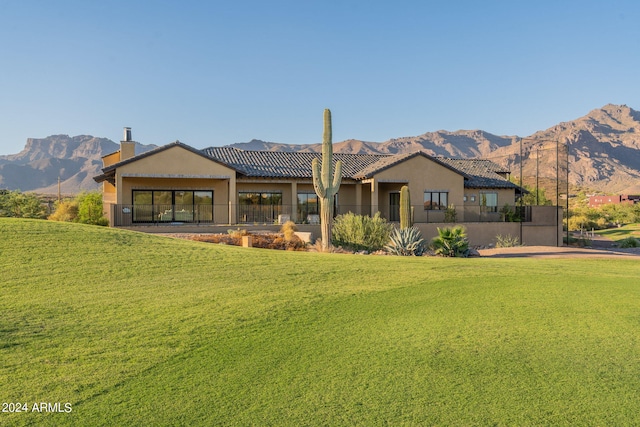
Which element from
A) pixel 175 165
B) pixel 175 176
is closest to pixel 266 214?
pixel 175 176

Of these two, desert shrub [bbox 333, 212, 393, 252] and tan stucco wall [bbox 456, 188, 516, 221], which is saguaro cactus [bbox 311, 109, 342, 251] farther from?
tan stucco wall [bbox 456, 188, 516, 221]

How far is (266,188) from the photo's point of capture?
3325 centimetres

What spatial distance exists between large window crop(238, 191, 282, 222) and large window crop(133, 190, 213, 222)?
1.88 meters

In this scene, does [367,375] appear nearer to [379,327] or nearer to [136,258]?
[379,327]

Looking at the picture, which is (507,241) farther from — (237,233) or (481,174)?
(237,233)

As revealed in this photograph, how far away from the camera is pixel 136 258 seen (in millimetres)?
13273

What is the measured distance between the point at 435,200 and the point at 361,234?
1256 cm

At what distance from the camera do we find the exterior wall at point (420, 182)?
34.1 m

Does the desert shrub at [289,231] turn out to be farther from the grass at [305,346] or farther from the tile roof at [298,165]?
the grass at [305,346]

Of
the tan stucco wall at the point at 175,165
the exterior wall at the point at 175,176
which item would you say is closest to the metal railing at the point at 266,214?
the exterior wall at the point at 175,176

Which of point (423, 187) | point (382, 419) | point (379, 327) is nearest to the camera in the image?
point (382, 419)

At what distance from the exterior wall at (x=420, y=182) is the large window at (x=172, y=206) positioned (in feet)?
34.4

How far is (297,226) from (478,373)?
22276mm

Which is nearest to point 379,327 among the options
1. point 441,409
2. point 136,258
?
point 441,409
